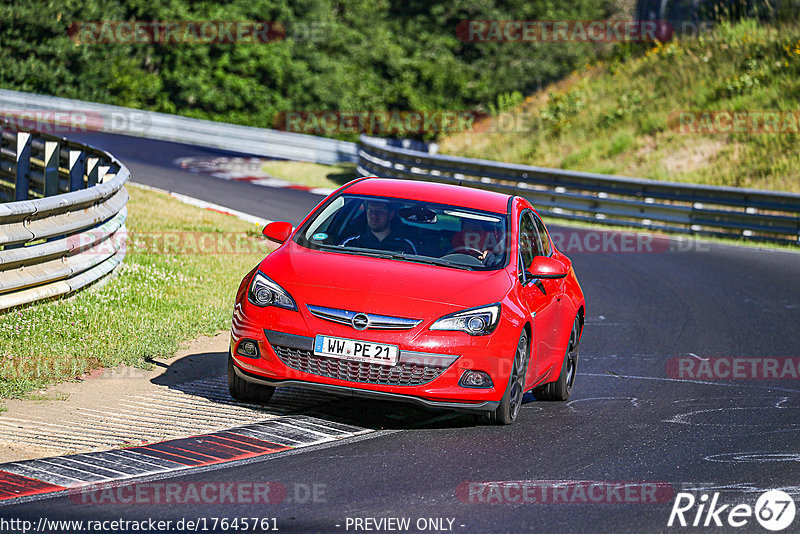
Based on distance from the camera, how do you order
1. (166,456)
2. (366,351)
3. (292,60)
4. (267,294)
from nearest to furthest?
(166,456) → (366,351) → (267,294) → (292,60)

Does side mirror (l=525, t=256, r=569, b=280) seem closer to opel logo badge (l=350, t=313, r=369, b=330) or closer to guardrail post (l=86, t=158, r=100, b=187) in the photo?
opel logo badge (l=350, t=313, r=369, b=330)

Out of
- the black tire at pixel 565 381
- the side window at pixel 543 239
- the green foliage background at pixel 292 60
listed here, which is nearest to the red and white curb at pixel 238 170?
the green foliage background at pixel 292 60

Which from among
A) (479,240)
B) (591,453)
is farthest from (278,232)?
(591,453)

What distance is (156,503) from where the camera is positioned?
18.3ft

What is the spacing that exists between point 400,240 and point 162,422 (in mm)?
2182

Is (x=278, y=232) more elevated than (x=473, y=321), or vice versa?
(x=278, y=232)

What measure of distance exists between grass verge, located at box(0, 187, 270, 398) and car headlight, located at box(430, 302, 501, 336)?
2963 mm

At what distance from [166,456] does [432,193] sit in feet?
10.8

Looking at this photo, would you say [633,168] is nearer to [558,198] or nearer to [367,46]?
[558,198]

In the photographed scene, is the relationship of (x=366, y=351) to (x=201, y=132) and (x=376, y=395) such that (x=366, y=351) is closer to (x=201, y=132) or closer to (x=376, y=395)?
(x=376, y=395)

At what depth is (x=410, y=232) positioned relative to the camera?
27.6 feet

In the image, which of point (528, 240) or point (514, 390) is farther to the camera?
point (528, 240)

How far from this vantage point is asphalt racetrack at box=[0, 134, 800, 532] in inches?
221

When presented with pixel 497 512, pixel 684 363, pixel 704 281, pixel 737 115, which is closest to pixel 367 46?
pixel 737 115
